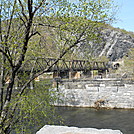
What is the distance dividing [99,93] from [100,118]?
3.21 metres

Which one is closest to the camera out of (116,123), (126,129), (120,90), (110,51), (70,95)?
(126,129)

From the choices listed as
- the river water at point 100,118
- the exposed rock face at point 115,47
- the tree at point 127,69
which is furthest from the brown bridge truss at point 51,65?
the exposed rock face at point 115,47

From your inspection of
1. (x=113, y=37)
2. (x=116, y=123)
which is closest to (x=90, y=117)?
(x=116, y=123)

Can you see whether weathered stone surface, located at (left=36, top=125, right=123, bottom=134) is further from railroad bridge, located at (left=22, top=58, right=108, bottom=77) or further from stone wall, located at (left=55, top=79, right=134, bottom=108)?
stone wall, located at (left=55, top=79, right=134, bottom=108)

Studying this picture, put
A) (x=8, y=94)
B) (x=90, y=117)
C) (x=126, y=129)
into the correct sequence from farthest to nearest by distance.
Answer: (x=90, y=117), (x=126, y=129), (x=8, y=94)

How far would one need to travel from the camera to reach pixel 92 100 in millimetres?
15234

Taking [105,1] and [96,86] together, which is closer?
[105,1]

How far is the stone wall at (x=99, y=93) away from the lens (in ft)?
46.9

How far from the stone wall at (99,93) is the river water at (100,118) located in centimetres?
80

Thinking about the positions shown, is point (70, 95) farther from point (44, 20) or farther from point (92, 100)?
point (44, 20)

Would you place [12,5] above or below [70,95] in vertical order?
above

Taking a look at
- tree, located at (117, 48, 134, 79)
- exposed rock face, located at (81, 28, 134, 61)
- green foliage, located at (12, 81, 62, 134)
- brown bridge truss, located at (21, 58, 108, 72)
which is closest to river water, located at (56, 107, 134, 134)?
brown bridge truss, located at (21, 58, 108, 72)

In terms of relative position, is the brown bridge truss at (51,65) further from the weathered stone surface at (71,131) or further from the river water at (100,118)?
the river water at (100,118)

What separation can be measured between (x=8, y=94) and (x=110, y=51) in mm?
52506
